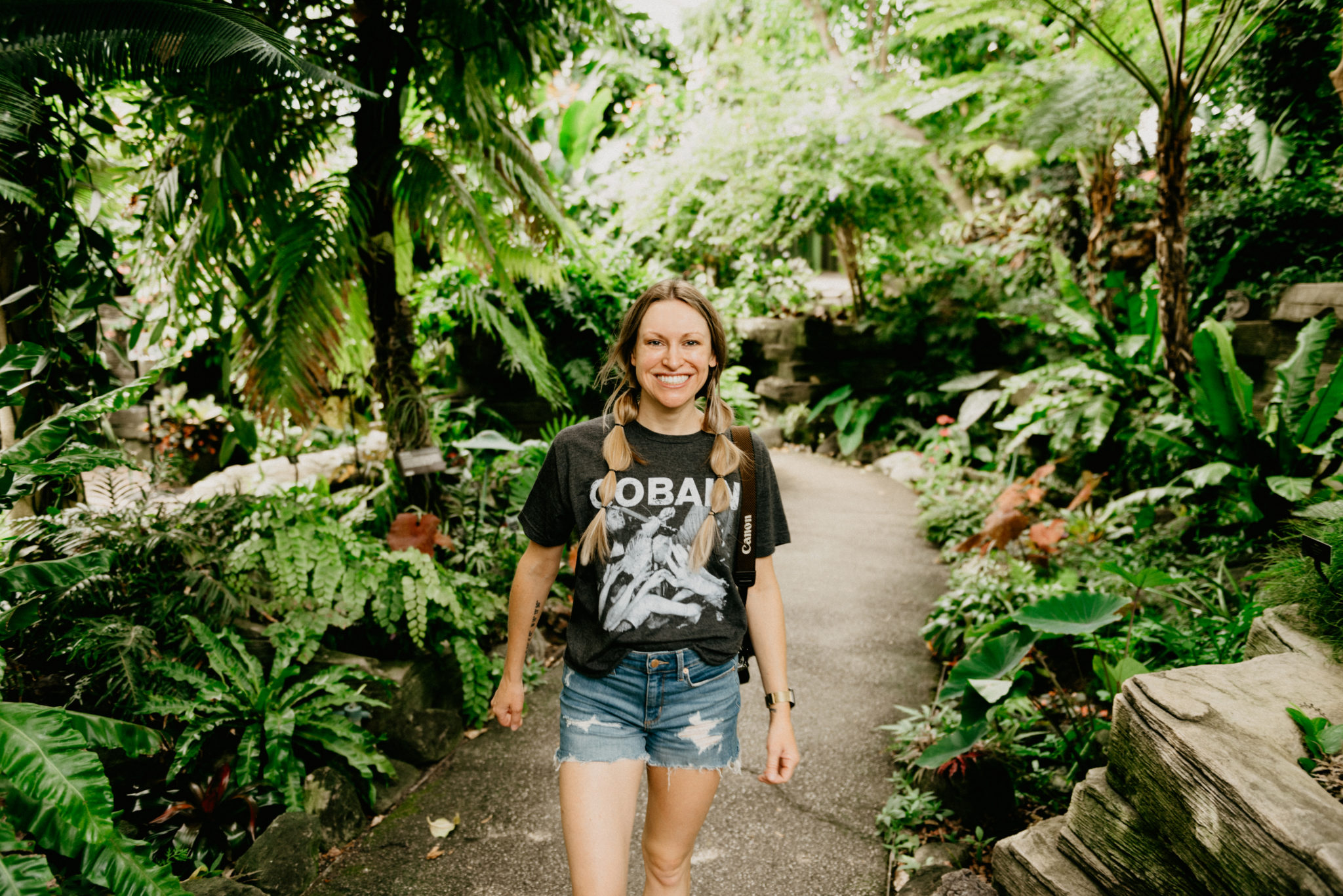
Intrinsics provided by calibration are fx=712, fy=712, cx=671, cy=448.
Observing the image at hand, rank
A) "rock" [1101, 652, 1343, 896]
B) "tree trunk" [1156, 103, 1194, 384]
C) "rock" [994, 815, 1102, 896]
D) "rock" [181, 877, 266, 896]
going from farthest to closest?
"tree trunk" [1156, 103, 1194, 384]
"rock" [181, 877, 266, 896]
"rock" [994, 815, 1102, 896]
"rock" [1101, 652, 1343, 896]

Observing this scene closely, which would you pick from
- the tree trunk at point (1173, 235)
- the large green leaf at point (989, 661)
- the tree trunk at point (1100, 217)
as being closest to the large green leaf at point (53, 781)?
the large green leaf at point (989, 661)

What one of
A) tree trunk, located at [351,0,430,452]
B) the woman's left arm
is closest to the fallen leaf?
tree trunk, located at [351,0,430,452]

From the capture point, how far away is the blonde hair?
66.0 inches

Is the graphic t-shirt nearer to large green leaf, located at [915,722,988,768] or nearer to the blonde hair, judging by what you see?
the blonde hair

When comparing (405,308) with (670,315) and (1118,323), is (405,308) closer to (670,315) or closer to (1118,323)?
(670,315)

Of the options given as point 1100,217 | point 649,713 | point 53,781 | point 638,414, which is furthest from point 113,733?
point 1100,217

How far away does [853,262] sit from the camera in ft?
30.7

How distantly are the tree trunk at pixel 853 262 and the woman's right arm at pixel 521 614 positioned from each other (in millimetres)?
8283

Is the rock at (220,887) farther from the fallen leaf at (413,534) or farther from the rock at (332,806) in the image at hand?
the fallen leaf at (413,534)

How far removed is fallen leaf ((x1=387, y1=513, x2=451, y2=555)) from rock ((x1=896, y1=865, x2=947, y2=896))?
2.55 meters

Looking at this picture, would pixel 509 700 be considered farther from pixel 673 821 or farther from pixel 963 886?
pixel 963 886

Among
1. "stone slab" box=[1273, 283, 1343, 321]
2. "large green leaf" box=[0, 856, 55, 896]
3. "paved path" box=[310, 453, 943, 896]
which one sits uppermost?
"stone slab" box=[1273, 283, 1343, 321]

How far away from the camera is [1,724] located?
5.42ft

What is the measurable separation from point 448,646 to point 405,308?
1843 millimetres
